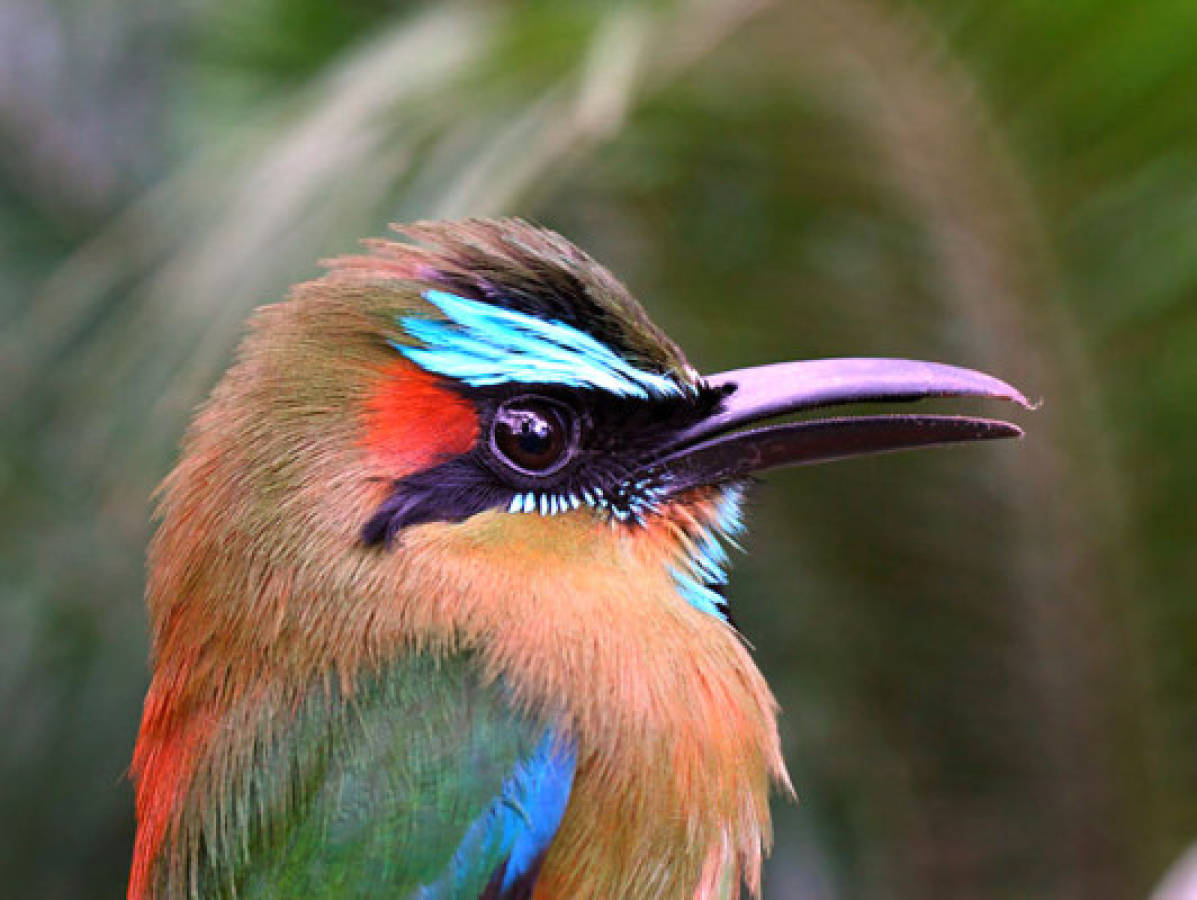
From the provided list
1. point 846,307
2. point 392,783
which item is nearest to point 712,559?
point 392,783

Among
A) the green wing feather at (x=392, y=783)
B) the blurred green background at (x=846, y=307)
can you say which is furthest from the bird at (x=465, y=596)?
the blurred green background at (x=846, y=307)

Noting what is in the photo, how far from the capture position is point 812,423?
267 cm

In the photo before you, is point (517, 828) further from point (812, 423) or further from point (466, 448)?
point (812, 423)

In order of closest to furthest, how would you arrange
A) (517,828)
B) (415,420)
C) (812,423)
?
1. (517,828)
2. (415,420)
3. (812,423)

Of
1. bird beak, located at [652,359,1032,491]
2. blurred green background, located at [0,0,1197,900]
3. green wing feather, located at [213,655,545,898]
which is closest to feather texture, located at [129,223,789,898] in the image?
green wing feather, located at [213,655,545,898]

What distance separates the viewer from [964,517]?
5.55 meters

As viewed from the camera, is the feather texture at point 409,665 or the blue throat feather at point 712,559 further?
the blue throat feather at point 712,559

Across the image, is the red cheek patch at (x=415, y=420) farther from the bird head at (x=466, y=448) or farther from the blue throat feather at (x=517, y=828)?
the blue throat feather at (x=517, y=828)

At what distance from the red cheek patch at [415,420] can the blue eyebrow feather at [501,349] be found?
4 cm

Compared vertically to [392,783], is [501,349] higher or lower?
higher

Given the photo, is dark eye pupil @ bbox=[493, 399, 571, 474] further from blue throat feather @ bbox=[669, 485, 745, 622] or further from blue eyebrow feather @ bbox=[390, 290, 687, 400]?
blue throat feather @ bbox=[669, 485, 745, 622]

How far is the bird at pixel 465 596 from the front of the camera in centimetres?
238

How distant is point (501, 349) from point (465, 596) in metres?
0.43

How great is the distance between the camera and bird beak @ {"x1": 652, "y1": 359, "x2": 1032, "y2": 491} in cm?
258
